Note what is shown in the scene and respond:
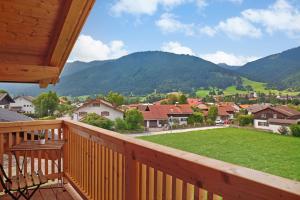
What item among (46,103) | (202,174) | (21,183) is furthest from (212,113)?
(202,174)

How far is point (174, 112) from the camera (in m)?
6.11

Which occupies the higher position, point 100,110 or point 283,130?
point 100,110

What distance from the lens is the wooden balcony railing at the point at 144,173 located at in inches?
35.2

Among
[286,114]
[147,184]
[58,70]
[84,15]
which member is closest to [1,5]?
[84,15]

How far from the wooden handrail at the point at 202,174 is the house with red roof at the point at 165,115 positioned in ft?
13.1

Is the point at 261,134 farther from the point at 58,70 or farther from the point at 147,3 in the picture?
the point at 147,3

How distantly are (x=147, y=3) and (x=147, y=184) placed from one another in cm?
1194

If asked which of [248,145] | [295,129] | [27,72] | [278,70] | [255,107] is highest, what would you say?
[278,70]

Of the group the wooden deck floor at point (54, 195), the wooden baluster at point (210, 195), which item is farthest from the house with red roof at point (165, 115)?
the wooden baluster at point (210, 195)

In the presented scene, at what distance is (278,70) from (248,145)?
2.17m

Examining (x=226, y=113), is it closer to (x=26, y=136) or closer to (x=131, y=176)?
(x=26, y=136)

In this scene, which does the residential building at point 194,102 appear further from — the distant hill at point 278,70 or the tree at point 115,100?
the tree at point 115,100

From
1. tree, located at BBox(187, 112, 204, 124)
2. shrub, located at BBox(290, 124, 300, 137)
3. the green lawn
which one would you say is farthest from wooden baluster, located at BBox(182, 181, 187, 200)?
tree, located at BBox(187, 112, 204, 124)

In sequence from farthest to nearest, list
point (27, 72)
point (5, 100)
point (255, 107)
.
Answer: point (5, 100)
point (255, 107)
point (27, 72)
